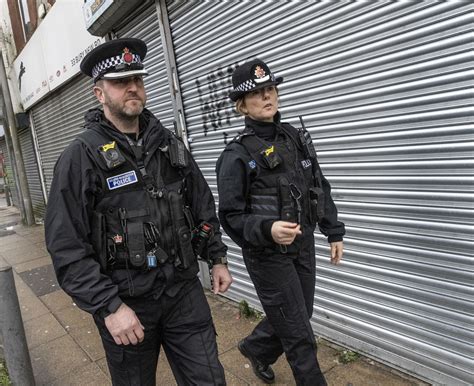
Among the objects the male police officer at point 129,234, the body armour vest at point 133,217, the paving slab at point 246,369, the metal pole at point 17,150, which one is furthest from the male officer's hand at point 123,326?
the metal pole at point 17,150

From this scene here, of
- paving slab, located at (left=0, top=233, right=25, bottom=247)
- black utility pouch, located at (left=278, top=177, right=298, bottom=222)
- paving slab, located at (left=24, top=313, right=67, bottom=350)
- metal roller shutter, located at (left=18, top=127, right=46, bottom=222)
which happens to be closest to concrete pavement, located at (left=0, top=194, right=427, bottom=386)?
paving slab, located at (left=24, top=313, right=67, bottom=350)

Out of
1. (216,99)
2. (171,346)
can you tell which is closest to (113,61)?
(171,346)

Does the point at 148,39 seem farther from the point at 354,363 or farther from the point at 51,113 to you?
the point at 51,113

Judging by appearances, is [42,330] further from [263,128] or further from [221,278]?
[263,128]

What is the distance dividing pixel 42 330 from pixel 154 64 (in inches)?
139

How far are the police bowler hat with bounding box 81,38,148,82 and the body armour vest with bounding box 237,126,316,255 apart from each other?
2.48ft

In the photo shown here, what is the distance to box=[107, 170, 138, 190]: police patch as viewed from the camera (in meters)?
2.06

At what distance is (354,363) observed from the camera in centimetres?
333

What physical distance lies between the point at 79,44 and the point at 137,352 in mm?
7046

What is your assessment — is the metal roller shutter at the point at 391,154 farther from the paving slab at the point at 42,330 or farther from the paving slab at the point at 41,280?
the paving slab at the point at 41,280

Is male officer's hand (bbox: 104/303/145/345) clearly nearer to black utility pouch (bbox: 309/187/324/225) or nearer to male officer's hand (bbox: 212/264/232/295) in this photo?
male officer's hand (bbox: 212/264/232/295)

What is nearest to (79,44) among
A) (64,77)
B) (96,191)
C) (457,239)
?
(64,77)

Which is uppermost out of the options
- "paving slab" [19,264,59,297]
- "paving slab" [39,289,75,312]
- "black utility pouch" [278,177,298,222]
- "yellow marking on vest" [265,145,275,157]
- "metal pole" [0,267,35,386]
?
"yellow marking on vest" [265,145,275,157]

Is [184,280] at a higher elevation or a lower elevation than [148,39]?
lower
